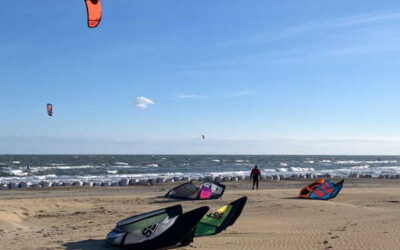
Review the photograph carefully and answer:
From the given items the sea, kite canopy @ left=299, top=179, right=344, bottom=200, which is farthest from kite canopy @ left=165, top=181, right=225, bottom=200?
the sea

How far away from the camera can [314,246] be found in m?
9.32

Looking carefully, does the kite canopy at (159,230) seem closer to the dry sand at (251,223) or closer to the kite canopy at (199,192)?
the dry sand at (251,223)

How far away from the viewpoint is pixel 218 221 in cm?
1082

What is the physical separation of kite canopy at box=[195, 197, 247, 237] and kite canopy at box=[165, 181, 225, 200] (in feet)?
24.2

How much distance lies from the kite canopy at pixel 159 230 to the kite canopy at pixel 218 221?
1204 mm

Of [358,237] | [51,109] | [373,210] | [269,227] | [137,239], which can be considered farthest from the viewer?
[51,109]

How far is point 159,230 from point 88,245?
1.55m

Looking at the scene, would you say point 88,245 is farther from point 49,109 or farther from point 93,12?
point 49,109

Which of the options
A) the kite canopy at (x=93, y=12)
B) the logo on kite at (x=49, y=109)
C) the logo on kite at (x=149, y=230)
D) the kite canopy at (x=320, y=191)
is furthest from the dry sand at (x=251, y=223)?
the logo on kite at (x=49, y=109)

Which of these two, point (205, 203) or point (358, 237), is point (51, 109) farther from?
point (358, 237)

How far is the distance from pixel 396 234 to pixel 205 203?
8.09 metres

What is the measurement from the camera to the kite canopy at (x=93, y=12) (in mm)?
9297

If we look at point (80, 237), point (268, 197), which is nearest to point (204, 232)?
point (80, 237)

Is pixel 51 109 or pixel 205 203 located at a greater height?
pixel 51 109
